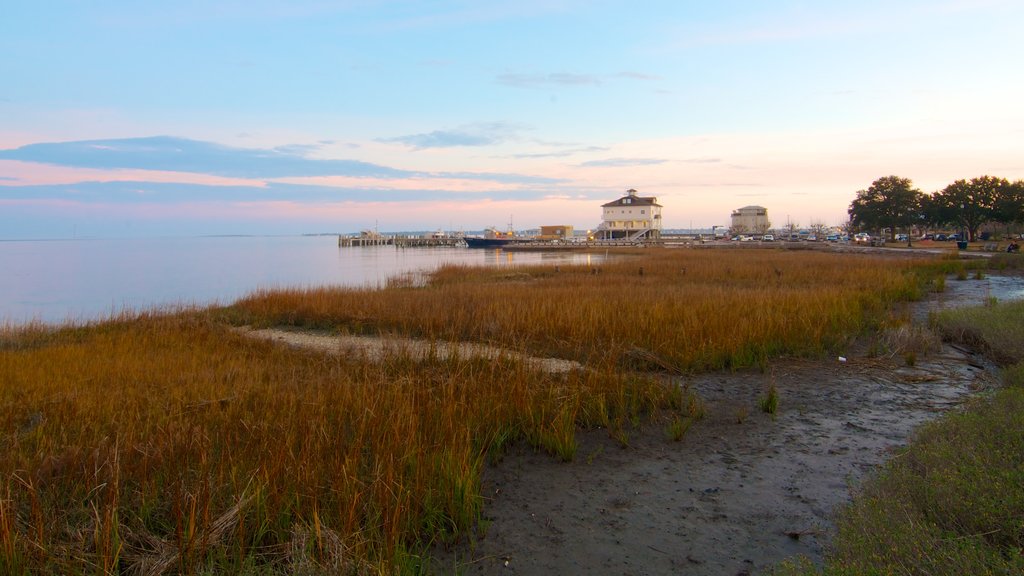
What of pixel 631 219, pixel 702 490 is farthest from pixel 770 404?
pixel 631 219

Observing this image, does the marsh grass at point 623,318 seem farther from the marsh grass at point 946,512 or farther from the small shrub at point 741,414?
the marsh grass at point 946,512

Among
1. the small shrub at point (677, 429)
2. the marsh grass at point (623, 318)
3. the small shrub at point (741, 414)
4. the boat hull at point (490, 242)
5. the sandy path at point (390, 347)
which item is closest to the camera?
the small shrub at point (677, 429)

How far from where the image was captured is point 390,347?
8.89m

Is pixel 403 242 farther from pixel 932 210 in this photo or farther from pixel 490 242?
pixel 932 210

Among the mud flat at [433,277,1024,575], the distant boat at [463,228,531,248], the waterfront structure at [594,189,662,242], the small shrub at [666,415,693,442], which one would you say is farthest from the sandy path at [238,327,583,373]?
the distant boat at [463,228,531,248]

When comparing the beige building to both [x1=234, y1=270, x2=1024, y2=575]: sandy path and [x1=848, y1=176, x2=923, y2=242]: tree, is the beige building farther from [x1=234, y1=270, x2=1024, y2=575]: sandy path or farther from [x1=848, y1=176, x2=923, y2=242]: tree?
[x1=234, y1=270, x2=1024, y2=575]: sandy path

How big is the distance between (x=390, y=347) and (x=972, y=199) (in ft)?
193

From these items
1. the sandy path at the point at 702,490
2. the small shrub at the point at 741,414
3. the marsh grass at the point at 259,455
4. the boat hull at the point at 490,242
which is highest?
the boat hull at the point at 490,242

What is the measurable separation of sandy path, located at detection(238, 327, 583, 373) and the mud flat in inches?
86.2

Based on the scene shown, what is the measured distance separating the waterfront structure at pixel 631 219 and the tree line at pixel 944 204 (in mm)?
34805

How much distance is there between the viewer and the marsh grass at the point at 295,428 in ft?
11.7

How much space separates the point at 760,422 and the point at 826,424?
0.73 m

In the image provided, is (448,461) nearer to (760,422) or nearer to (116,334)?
(760,422)

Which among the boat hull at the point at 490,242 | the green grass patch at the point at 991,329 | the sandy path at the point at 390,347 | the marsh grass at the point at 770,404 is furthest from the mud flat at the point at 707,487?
the boat hull at the point at 490,242
